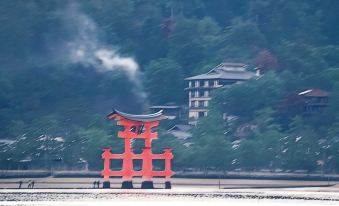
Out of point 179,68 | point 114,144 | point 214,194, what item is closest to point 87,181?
point 114,144

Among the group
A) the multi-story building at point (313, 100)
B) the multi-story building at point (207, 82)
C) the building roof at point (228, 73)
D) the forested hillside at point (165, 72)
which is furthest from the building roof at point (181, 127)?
the multi-story building at point (313, 100)

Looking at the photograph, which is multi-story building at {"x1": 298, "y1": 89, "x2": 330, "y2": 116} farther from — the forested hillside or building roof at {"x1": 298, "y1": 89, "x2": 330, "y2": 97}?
the forested hillside

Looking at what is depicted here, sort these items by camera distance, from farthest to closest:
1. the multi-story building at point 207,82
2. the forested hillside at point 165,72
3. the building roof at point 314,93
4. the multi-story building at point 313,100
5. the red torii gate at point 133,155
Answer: the multi-story building at point 207,82
the building roof at point 314,93
the multi-story building at point 313,100
the forested hillside at point 165,72
the red torii gate at point 133,155

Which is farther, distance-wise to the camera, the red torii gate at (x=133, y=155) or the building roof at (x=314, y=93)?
the building roof at (x=314, y=93)

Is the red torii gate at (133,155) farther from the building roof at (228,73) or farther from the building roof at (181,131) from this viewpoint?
the building roof at (228,73)

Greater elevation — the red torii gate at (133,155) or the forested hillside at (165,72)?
the forested hillside at (165,72)

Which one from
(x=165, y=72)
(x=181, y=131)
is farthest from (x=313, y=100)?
(x=165, y=72)

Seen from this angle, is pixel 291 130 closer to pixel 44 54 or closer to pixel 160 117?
pixel 160 117

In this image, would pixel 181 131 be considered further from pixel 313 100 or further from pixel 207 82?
pixel 313 100

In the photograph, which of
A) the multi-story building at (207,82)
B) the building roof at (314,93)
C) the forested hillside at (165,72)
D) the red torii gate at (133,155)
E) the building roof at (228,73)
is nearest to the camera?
the red torii gate at (133,155)

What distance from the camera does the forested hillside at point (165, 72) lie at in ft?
257

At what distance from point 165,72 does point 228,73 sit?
16.7ft

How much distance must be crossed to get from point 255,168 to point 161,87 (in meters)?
20.2

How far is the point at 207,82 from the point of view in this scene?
311 feet
